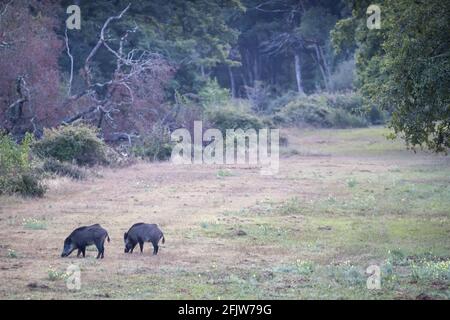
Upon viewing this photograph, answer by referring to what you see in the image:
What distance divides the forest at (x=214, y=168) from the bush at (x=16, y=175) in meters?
0.04

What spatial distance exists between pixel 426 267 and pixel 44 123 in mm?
22333

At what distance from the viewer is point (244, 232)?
1733cm

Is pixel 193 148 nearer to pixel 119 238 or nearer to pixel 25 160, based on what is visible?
pixel 25 160

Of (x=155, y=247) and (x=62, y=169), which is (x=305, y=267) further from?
(x=62, y=169)

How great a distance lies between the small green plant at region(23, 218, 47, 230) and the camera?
17.6 meters

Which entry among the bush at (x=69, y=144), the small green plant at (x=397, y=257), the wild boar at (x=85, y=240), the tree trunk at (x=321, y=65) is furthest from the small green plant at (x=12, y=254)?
the tree trunk at (x=321, y=65)

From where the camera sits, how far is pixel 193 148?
1458 inches

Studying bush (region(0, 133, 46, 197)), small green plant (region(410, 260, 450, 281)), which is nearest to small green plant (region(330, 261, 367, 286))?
small green plant (region(410, 260, 450, 281))

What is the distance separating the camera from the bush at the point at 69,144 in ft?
94.3

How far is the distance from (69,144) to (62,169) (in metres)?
2.28

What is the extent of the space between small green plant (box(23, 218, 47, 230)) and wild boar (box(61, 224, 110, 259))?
3.33m

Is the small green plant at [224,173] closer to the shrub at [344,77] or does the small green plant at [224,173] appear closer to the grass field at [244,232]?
the grass field at [244,232]

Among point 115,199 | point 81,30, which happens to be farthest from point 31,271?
point 81,30

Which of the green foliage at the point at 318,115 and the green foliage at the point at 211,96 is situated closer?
the green foliage at the point at 211,96
